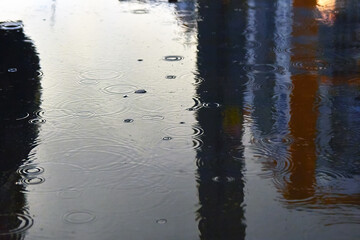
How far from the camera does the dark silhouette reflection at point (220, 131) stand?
4.06 meters

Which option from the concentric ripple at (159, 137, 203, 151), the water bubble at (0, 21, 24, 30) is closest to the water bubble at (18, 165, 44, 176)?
the concentric ripple at (159, 137, 203, 151)

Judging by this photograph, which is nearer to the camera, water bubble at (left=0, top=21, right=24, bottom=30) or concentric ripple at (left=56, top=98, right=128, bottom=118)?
concentric ripple at (left=56, top=98, right=128, bottom=118)

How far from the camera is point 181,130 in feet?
18.0

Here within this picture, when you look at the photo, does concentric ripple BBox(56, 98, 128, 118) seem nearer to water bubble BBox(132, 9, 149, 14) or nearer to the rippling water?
the rippling water

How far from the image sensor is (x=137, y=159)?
194 inches

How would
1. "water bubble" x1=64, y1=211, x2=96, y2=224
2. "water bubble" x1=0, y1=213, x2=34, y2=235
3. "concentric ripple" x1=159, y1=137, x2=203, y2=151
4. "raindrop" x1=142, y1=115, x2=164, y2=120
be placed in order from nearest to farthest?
"water bubble" x1=0, y1=213, x2=34, y2=235
"water bubble" x1=64, y1=211, x2=96, y2=224
"concentric ripple" x1=159, y1=137, x2=203, y2=151
"raindrop" x1=142, y1=115, x2=164, y2=120

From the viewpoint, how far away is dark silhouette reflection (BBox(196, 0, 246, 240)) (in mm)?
4059

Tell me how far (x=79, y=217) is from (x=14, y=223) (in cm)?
36

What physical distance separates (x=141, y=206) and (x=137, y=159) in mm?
774

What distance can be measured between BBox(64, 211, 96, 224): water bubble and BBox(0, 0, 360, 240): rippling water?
0.04 ft

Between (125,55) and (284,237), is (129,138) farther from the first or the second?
(125,55)

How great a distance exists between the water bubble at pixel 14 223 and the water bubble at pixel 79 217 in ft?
0.67

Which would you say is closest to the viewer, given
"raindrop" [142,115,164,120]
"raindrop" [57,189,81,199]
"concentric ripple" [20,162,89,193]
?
"raindrop" [57,189,81,199]

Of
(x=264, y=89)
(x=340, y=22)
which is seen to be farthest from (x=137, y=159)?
(x=340, y=22)
